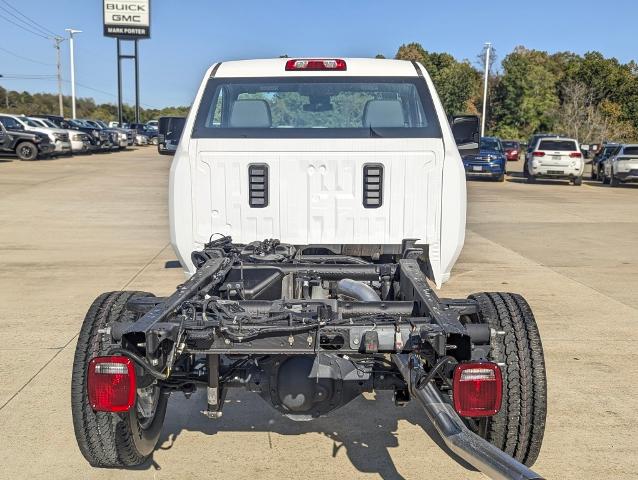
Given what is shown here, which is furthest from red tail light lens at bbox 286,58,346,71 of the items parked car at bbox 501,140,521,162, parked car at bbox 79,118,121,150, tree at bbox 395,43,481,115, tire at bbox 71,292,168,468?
tree at bbox 395,43,481,115

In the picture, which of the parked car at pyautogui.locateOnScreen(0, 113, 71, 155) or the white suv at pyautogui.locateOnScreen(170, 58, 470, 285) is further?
the parked car at pyautogui.locateOnScreen(0, 113, 71, 155)

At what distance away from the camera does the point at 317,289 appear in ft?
15.8

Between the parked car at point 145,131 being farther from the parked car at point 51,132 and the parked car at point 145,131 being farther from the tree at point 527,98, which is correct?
the tree at point 527,98

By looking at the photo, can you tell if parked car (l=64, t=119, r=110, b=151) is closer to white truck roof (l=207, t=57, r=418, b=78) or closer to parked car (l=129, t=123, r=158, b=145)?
parked car (l=129, t=123, r=158, b=145)

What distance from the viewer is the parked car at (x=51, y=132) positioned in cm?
3257

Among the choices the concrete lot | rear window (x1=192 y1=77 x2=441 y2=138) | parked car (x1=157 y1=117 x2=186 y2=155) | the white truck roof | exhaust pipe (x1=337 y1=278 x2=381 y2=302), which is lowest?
the concrete lot

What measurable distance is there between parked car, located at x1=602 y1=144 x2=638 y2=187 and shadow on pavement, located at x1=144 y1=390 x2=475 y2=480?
24.2 m

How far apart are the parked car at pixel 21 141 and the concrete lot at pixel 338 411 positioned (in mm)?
16836

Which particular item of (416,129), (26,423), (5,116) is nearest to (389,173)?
(416,129)

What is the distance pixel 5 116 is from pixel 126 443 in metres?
31.6

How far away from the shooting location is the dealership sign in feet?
214

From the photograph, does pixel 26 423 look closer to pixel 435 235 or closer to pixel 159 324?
pixel 159 324

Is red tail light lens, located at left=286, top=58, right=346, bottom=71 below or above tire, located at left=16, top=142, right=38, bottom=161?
above

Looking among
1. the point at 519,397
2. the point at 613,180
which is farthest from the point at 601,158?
the point at 519,397
